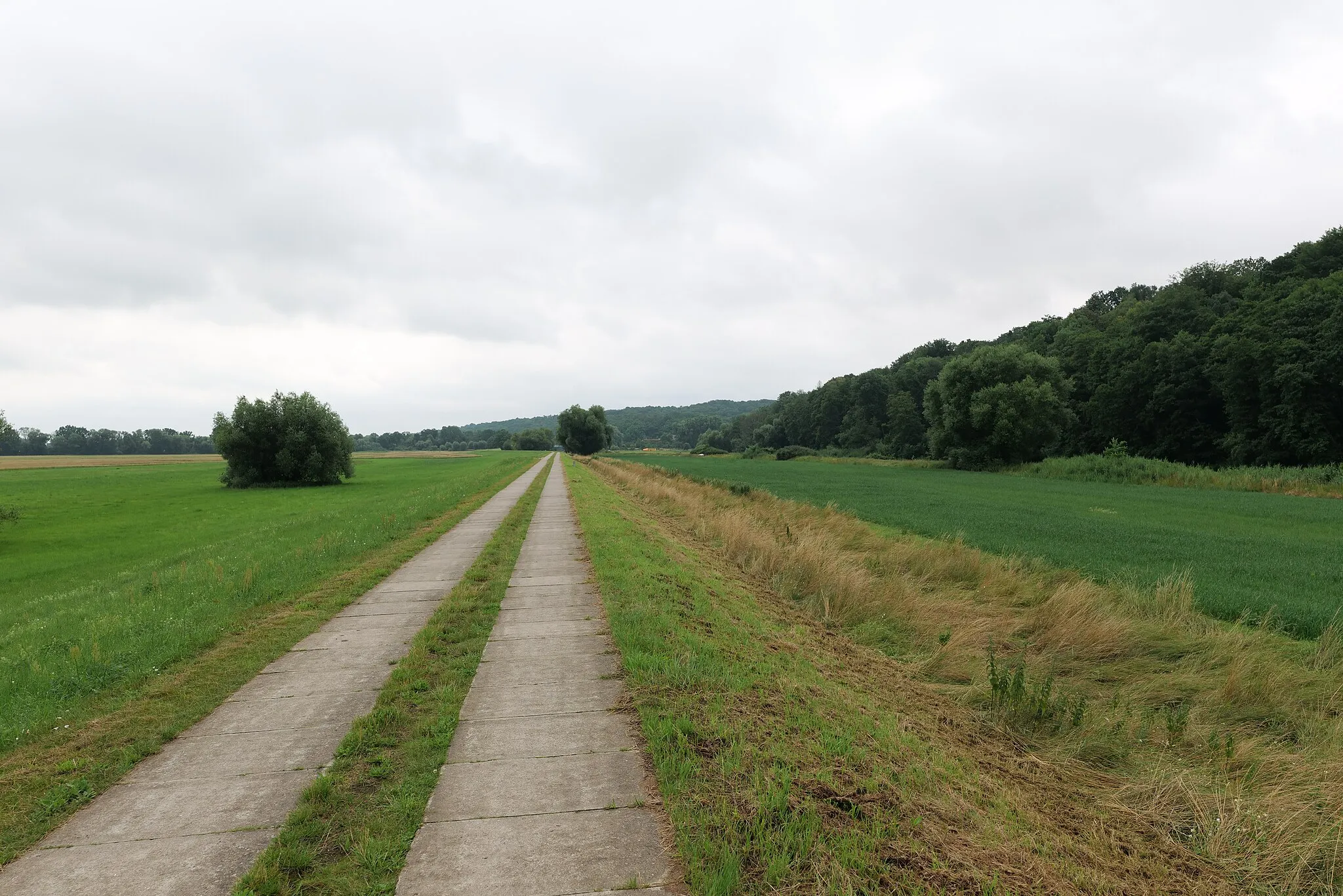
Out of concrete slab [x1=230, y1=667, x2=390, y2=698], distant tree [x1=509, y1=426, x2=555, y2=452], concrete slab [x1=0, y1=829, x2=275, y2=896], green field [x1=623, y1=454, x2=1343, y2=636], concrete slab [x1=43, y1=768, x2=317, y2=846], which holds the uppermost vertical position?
distant tree [x1=509, y1=426, x2=555, y2=452]

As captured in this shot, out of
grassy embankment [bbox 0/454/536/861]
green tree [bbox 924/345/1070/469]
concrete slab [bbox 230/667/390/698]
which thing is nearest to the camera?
grassy embankment [bbox 0/454/536/861]

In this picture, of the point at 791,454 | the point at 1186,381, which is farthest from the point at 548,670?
the point at 791,454

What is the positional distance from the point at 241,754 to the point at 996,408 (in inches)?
2630

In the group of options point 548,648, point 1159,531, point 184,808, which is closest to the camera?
point 184,808

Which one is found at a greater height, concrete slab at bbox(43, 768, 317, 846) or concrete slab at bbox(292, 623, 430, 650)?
concrete slab at bbox(43, 768, 317, 846)

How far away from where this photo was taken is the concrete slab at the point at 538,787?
3.48m

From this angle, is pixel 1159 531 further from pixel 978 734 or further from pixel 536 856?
pixel 536 856

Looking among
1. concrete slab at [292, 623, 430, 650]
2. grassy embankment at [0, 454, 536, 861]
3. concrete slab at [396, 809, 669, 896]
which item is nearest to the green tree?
grassy embankment at [0, 454, 536, 861]

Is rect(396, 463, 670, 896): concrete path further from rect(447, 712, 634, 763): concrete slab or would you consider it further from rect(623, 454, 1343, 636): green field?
rect(623, 454, 1343, 636): green field

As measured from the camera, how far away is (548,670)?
5.86m

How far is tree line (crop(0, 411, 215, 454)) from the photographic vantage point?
138m

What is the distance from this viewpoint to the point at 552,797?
11.8 feet

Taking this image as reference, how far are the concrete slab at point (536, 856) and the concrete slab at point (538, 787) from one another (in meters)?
0.08

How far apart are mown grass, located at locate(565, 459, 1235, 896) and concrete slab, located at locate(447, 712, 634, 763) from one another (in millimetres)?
272
